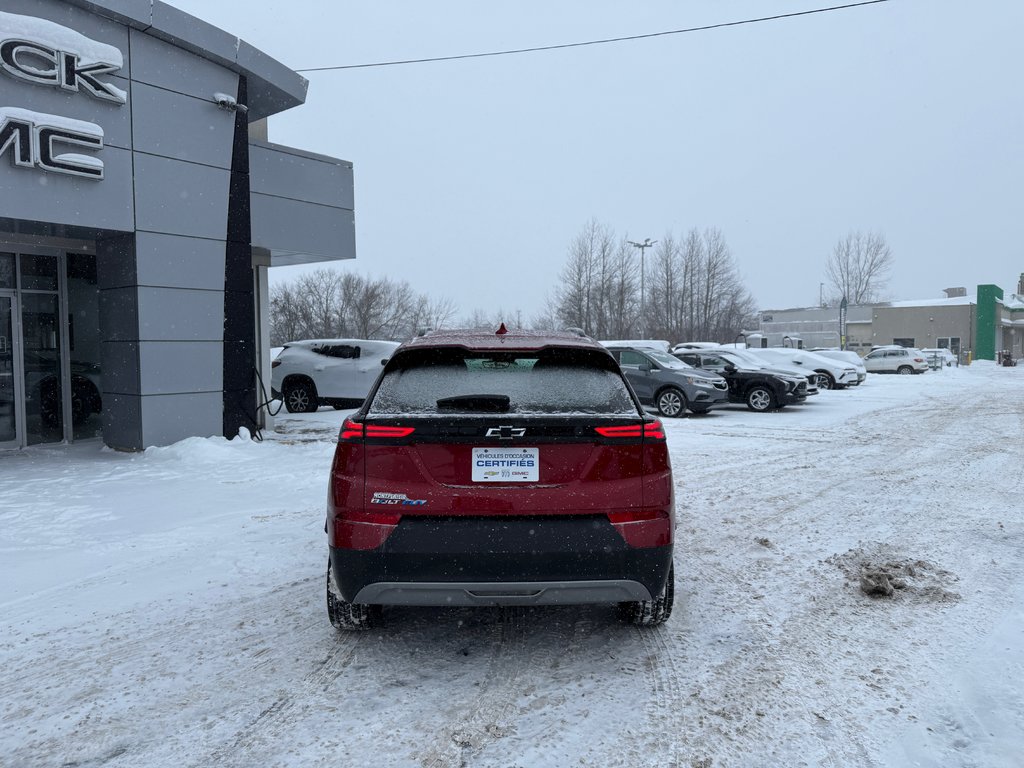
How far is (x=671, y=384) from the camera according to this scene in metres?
15.8

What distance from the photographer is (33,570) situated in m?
5.04

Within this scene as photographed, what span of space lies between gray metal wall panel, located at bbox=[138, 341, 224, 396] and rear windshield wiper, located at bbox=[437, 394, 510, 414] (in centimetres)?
777

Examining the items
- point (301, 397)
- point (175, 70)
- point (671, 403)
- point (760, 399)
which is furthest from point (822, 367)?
point (175, 70)

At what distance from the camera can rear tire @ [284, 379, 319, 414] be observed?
1630 cm

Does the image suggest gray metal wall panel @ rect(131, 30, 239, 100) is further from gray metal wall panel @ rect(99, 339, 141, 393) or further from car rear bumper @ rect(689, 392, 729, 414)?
car rear bumper @ rect(689, 392, 729, 414)

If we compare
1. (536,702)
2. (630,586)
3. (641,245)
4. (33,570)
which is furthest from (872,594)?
(641,245)

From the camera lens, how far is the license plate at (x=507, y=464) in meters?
3.22

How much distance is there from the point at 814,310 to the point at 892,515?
81.9 metres

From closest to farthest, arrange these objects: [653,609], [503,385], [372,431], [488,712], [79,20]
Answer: [488,712]
[372,431]
[503,385]
[653,609]
[79,20]

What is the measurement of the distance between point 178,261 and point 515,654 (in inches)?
337

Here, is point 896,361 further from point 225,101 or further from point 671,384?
point 225,101

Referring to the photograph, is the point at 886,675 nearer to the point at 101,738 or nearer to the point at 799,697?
the point at 799,697

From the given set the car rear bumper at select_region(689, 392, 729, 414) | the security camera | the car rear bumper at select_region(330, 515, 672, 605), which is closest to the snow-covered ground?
the car rear bumper at select_region(330, 515, 672, 605)

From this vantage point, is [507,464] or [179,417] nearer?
[507,464]
